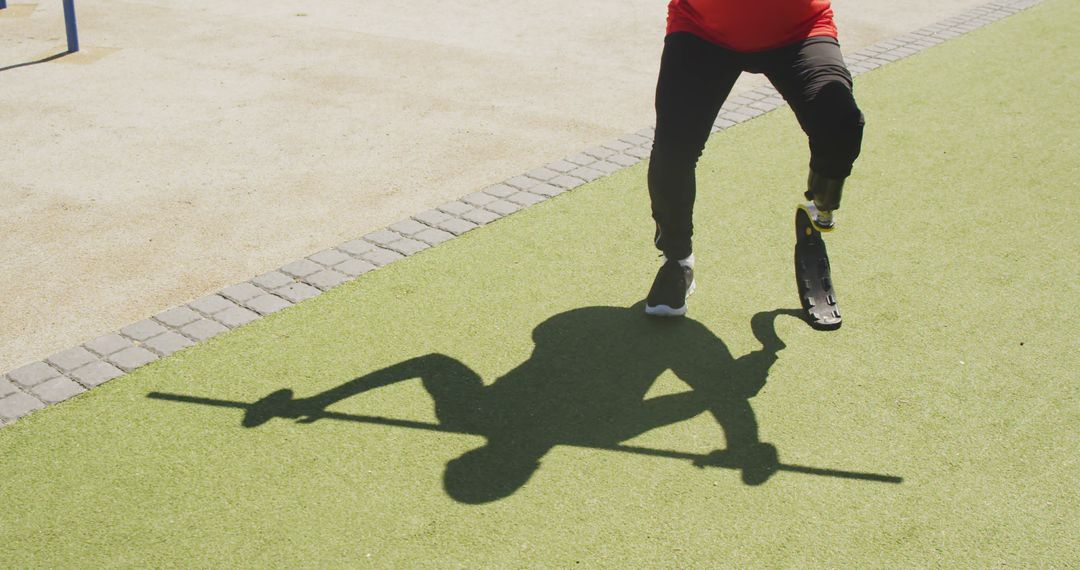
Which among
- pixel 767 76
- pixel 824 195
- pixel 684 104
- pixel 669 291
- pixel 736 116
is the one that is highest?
pixel 767 76

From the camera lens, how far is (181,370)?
14.3 ft

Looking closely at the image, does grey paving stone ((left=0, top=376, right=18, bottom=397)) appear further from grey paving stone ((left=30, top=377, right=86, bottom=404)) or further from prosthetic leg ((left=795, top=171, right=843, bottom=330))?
prosthetic leg ((left=795, top=171, right=843, bottom=330))

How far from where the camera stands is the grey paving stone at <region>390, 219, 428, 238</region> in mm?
5629

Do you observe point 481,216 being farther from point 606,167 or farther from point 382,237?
point 606,167

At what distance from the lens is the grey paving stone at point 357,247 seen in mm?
5402

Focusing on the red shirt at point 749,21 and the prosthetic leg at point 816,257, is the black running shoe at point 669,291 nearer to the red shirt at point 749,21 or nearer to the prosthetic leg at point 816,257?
the prosthetic leg at point 816,257

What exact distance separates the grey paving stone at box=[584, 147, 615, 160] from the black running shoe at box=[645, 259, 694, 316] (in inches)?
84.3

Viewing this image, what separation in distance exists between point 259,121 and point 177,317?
A: 2839mm

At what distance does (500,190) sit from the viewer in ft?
20.3

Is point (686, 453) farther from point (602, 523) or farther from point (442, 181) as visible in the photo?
point (442, 181)

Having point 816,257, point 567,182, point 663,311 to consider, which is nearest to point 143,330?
point 663,311

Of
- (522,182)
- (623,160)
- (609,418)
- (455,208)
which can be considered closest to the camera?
(609,418)

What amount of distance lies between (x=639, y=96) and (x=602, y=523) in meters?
5.08

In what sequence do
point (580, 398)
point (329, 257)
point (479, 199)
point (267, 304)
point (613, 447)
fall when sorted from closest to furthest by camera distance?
point (613, 447), point (580, 398), point (267, 304), point (329, 257), point (479, 199)
